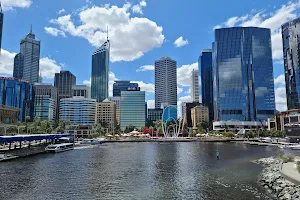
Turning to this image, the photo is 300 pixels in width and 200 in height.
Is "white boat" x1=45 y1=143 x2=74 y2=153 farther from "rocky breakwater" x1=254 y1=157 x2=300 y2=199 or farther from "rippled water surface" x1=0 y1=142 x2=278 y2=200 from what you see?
"rocky breakwater" x1=254 y1=157 x2=300 y2=199

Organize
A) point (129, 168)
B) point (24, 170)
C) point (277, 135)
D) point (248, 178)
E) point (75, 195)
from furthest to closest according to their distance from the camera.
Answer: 1. point (277, 135)
2. point (129, 168)
3. point (24, 170)
4. point (248, 178)
5. point (75, 195)

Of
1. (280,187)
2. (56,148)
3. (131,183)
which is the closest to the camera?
(280,187)

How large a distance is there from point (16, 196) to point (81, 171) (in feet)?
62.7

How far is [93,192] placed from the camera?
116ft

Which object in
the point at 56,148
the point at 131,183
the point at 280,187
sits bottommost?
the point at 131,183

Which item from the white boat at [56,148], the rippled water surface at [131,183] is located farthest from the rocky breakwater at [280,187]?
the white boat at [56,148]

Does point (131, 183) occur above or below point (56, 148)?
below

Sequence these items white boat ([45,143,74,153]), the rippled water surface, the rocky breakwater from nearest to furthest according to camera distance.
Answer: the rocky breakwater, the rippled water surface, white boat ([45,143,74,153])

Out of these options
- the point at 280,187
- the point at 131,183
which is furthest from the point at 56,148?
the point at 280,187

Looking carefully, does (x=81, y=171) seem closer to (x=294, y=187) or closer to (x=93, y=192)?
(x=93, y=192)

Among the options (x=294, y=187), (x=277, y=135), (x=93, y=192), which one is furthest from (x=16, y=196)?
(x=277, y=135)

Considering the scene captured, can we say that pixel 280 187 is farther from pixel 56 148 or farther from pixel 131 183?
pixel 56 148

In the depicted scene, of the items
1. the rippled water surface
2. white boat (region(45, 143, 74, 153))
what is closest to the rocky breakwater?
the rippled water surface

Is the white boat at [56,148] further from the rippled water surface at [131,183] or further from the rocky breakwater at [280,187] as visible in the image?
the rocky breakwater at [280,187]
